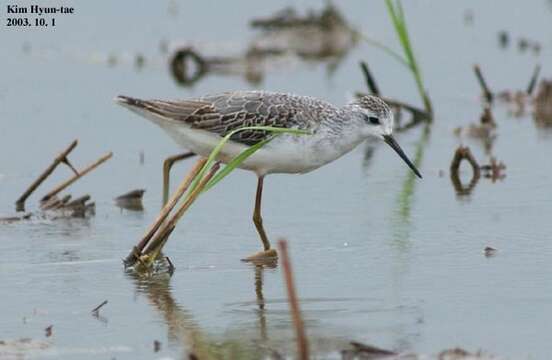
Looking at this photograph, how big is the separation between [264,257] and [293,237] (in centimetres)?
71

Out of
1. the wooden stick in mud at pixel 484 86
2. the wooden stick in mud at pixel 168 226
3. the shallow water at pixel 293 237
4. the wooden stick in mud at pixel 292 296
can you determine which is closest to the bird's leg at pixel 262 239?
the shallow water at pixel 293 237

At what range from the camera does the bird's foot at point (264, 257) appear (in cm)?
1045

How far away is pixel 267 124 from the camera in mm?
10930

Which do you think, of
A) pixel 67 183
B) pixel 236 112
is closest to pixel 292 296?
pixel 236 112

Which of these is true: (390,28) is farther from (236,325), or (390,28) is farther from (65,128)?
(236,325)

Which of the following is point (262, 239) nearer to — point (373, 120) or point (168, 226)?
point (168, 226)

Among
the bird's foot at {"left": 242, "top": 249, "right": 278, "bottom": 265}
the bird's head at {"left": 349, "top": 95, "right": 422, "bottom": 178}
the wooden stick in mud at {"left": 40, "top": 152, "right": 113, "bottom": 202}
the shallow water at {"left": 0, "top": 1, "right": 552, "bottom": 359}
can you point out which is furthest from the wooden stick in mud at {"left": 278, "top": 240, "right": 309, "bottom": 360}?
the wooden stick in mud at {"left": 40, "top": 152, "right": 113, "bottom": 202}

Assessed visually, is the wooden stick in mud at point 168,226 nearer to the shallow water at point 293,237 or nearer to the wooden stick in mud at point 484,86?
the shallow water at point 293,237

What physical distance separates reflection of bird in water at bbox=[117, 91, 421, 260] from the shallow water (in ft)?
2.09

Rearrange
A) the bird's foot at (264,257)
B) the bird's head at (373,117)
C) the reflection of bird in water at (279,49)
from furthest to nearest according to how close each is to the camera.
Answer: the reflection of bird in water at (279,49)
the bird's head at (373,117)
the bird's foot at (264,257)

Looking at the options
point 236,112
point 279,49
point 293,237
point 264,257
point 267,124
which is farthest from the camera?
point 279,49

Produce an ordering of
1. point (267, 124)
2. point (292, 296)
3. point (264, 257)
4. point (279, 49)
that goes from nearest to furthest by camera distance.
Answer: point (292, 296), point (264, 257), point (267, 124), point (279, 49)

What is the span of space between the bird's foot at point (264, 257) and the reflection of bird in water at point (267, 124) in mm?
117

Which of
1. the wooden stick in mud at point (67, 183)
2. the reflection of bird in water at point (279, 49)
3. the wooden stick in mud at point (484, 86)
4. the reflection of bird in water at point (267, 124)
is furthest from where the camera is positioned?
the reflection of bird in water at point (279, 49)
